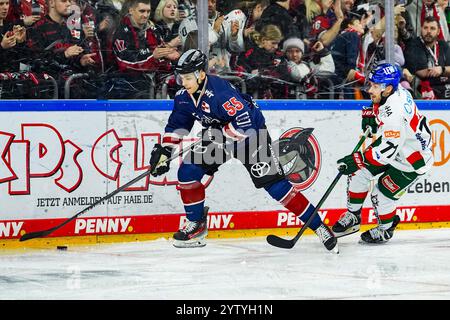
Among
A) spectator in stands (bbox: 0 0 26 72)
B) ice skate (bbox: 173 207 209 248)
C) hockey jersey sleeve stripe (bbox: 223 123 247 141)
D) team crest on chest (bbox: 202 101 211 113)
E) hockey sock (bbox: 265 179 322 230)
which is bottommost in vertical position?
ice skate (bbox: 173 207 209 248)

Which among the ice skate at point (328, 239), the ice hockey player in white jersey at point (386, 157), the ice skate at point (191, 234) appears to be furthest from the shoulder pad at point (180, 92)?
the ice skate at point (328, 239)

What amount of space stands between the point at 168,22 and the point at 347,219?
6.70 feet

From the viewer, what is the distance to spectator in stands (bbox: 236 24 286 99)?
8602 mm

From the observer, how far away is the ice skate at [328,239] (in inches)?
305

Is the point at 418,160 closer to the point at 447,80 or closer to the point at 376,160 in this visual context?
the point at 376,160

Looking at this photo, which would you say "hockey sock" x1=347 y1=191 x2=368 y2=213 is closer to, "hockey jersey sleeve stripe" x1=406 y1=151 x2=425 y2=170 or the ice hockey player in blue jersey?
"hockey jersey sleeve stripe" x1=406 y1=151 x2=425 y2=170

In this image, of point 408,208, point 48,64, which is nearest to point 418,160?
point 408,208

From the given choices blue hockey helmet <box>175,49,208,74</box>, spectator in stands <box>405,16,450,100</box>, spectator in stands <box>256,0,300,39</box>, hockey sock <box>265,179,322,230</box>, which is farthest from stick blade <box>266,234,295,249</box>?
spectator in stands <box>405,16,450,100</box>

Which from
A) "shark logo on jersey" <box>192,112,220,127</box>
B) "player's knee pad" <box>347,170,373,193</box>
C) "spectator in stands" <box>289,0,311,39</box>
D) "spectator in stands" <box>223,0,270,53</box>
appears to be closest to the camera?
"shark logo on jersey" <box>192,112,220,127</box>

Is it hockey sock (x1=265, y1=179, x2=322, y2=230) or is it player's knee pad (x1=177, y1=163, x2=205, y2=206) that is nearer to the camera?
hockey sock (x1=265, y1=179, x2=322, y2=230)

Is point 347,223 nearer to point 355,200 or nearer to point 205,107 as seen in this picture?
point 355,200

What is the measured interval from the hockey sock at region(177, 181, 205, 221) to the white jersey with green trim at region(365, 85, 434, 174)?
126 cm

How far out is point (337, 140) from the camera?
8883 millimetres

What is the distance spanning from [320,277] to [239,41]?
2.61m
